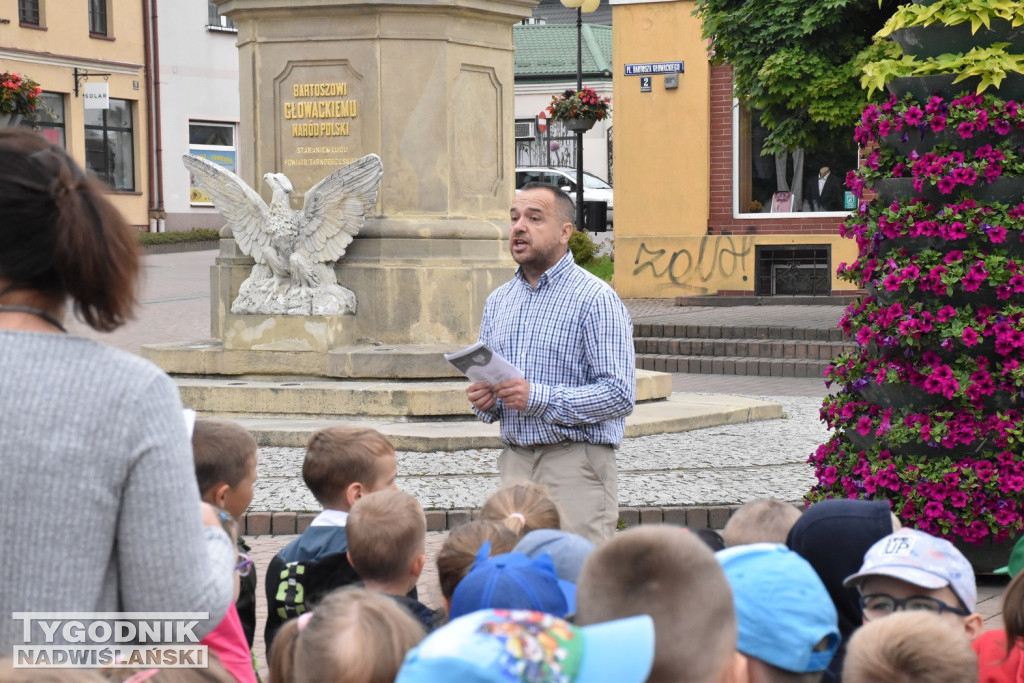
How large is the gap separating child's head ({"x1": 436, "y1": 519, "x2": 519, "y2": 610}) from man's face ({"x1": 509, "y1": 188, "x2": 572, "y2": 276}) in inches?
62.0

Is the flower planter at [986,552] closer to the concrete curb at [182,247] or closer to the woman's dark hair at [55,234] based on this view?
the woman's dark hair at [55,234]

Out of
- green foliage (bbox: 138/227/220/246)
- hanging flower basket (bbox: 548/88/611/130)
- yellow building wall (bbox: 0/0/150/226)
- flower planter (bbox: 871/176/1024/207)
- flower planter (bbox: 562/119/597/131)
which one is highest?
yellow building wall (bbox: 0/0/150/226)

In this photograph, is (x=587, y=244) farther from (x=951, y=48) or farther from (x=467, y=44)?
(x=951, y=48)

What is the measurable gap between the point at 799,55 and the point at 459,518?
42.0 ft

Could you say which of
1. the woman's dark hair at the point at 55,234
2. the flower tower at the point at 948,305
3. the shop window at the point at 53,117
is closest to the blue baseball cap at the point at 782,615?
the woman's dark hair at the point at 55,234

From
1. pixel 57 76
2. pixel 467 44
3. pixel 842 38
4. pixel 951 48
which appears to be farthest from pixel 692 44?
pixel 57 76

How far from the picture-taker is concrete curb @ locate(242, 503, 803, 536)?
7.64 metres

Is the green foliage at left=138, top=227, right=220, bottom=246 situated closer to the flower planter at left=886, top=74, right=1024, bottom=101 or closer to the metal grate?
the metal grate

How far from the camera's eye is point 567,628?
1.88 m

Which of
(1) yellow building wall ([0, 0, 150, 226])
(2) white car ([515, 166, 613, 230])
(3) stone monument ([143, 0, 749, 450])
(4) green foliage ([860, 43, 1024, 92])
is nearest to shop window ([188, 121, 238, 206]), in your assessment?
(1) yellow building wall ([0, 0, 150, 226])

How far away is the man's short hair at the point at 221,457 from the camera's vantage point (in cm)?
388

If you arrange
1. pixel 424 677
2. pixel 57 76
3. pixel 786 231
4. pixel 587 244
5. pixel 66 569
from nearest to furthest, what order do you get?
pixel 424 677
pixel 66 569
pixel 786 231
pixel 587 244
pixel 57 76

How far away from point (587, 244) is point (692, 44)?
4831 mm

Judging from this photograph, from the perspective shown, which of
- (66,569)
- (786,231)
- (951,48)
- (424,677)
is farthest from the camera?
(786,231)
